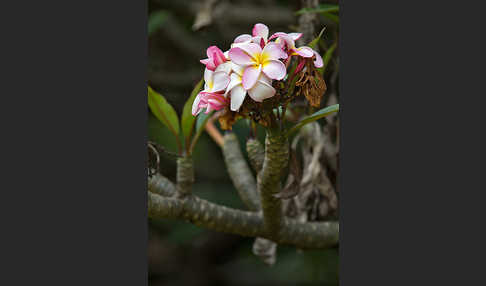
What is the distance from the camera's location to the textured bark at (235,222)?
3.56 feet

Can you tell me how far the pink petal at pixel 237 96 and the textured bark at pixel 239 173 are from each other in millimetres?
495

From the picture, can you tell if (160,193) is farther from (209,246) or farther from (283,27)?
(283,27)

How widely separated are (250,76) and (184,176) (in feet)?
1.29

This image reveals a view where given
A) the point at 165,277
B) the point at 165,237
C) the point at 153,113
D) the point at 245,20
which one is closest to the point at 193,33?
the point at 245,20

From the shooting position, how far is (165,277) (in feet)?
4.33

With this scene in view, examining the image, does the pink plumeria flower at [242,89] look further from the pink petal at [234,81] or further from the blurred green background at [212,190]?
the blurred green background at [212,190]

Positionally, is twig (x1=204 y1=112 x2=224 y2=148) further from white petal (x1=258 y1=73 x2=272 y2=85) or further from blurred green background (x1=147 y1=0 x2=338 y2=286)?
white petal (x1=258 y1=73 x2=272 y2=85)

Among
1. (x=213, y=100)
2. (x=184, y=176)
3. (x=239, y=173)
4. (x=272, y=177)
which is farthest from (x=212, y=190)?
(x=213, y=100)

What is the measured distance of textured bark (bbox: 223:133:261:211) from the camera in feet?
4.26

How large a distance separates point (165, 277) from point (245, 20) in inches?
33.3

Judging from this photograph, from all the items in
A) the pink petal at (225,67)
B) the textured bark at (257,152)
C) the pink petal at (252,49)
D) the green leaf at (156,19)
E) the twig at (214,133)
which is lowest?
the textured bark at (257,152)

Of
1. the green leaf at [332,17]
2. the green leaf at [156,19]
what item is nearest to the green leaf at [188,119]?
the green leaf at [332,17]

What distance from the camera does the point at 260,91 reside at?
0.83m

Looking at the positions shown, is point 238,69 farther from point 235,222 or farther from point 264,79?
point 235,222
